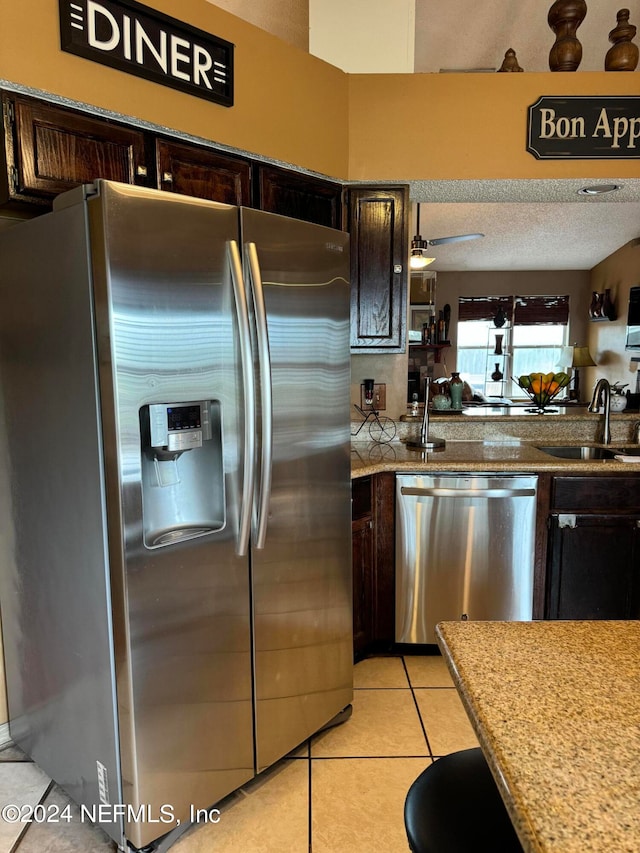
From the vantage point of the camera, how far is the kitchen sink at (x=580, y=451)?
3.03 meters

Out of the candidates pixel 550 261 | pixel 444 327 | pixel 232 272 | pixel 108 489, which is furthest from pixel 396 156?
pixel 550 261

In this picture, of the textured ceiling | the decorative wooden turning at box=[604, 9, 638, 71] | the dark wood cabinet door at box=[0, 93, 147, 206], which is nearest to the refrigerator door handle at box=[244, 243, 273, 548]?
the dark wood cabinet door at box=[0, 93, 147, 206]

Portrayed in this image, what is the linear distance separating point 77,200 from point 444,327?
24.0ft

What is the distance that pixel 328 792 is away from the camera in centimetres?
189

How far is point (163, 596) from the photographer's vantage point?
1.57 metres

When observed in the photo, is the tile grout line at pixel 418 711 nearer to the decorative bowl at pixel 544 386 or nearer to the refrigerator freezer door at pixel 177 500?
the refrigerator freezer door at pixel 177 500

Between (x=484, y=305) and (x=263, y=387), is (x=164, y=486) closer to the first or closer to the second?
(x=263, y=387)

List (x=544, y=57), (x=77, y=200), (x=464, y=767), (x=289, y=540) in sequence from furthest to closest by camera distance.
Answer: (x=544, y=57) < (x=289, y=540) < (x=77, y=200) < (x=464, y=767)

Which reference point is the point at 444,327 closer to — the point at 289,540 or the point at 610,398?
the point at 610,398

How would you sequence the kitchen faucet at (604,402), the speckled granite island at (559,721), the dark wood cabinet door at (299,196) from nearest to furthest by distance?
the speckled granite island at (559,721)
the dark wood cabinet door at (299,196)
the kitchen faucet at (604,402)

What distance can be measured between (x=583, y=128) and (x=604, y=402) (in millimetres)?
1359

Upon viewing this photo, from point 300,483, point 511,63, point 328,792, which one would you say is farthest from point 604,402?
Answer: point 328,792

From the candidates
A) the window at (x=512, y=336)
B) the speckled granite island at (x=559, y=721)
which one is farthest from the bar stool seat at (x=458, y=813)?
the window at (x=512, y=336)

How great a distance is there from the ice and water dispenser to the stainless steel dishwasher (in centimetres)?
114
